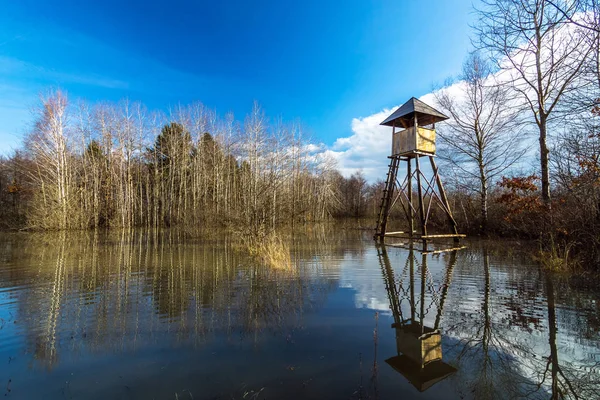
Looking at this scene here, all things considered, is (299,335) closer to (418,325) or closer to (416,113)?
(418,325)

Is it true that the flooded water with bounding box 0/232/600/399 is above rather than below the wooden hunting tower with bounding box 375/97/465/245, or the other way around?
below

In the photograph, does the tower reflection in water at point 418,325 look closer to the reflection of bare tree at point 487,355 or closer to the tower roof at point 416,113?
the reflection of bare tree at point 487,355

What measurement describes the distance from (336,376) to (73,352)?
3.49 meters

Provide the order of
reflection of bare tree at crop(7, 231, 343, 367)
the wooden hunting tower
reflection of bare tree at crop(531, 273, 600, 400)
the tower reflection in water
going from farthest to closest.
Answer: the wooden hunting tower → reflection of bare tree at crop(7, 231, 343, 367) → the tower reflection in water → reflection of bare tree at crop(531, 273, 600, 400)

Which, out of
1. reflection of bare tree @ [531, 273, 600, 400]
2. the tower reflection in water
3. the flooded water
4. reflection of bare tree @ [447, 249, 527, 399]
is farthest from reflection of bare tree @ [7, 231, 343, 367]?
reflection of bare tree @ [531, 273, 600, 400]

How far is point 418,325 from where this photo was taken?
193 inches

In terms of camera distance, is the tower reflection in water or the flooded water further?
the tower reflection in water

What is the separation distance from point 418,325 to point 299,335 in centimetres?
198

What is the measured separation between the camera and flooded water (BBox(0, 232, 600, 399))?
3.25 meters

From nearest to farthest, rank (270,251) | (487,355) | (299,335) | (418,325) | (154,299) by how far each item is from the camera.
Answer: (487,355), (299,335), (418,325), (154,299), (270,251)

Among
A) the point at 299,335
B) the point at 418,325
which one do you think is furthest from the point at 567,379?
the point at 299,335

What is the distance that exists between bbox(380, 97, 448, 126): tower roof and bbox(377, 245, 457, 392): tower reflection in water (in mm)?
7590

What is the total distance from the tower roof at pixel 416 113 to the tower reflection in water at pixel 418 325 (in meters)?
7.59

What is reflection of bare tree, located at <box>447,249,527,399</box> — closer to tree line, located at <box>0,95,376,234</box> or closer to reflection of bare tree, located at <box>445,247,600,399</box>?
reflection of bare tree, located at <box>445,247,600,399</box>
